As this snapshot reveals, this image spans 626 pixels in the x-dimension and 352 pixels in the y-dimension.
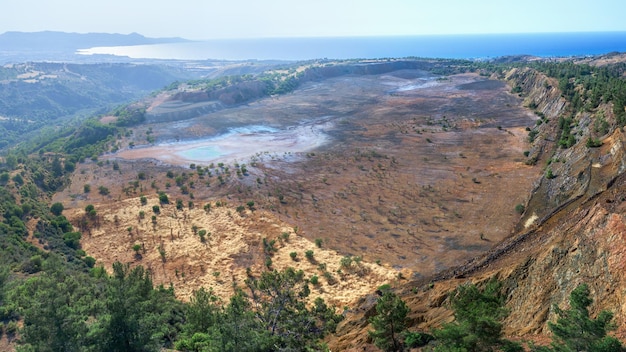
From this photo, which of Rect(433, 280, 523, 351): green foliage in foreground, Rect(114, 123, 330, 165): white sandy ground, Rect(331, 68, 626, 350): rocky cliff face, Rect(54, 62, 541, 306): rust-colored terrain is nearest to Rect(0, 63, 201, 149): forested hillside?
Rect(114, 123, 330, 165): white sandy ground

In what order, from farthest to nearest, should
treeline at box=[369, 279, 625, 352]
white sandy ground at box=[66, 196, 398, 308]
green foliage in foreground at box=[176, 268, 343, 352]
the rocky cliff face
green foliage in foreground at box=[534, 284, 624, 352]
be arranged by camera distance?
white sandy ground at box=[66, 196, 398, 308]
green foliage in foreground at box=[176, 268, 343, 352]
the rocky cliff face
treeline at box=[369, 279, 625, 352]
green foliage in foreground at box=[534, 284, 624, 352]

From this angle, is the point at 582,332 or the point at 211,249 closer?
the point at 582,332

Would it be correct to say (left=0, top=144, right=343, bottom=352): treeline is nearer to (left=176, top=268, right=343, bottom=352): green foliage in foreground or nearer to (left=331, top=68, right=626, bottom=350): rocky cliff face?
(left=176, top=268, right=343, bottom=352): green foliage in foreground

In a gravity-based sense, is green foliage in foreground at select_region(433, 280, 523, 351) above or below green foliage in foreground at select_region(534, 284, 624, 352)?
below

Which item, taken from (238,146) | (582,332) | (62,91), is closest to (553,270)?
(582,332)

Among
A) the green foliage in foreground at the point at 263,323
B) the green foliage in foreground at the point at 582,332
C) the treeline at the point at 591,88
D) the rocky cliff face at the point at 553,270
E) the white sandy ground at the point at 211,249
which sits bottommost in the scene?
the white sandy ground at the point at 211,249

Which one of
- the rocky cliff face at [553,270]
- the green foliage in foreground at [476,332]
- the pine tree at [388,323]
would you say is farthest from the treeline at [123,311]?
the green foliage in foreground at [476,332]

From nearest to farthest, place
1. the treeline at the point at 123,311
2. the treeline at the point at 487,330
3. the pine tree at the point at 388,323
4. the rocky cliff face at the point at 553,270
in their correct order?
the treeline at the point at 487,330 → the rocky cliff face at the point at 553,270 → the pine tree at the point at 388,323 → the treeline at the point at 123,311

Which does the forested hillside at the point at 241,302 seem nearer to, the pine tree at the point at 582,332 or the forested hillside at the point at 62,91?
the pine tree at the point at 582,332

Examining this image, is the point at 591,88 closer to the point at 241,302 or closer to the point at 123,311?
the point at 241,302
